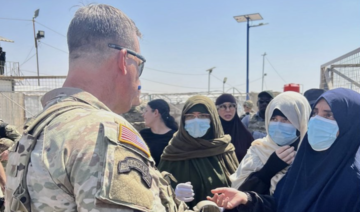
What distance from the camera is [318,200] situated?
1630 mm

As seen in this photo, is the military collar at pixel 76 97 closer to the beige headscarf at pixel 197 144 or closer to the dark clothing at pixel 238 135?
the beige headscarf at pixel 197 144

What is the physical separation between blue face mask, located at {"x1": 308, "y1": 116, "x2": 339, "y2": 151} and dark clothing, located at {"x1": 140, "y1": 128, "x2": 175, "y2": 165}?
7.26 feet

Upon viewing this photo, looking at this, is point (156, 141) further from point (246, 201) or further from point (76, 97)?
point (76, 97)

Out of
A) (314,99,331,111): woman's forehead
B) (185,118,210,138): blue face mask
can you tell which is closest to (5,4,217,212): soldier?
(314,99,331,111): woman's forehead

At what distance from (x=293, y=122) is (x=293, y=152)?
262 millimetres

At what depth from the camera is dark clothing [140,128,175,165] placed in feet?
12.1

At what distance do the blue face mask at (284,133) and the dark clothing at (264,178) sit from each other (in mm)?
183

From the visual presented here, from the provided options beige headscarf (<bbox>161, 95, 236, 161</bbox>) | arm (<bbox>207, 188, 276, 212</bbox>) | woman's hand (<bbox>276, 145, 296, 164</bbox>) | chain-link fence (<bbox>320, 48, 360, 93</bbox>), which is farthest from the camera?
chain-link fence (<bbox>320, 48, 360, 93</bbox>)

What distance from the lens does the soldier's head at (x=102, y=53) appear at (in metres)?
1.09

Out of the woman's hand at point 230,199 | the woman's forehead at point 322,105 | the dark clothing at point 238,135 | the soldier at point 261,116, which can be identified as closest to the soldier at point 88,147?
the woman's hand at point 230,199

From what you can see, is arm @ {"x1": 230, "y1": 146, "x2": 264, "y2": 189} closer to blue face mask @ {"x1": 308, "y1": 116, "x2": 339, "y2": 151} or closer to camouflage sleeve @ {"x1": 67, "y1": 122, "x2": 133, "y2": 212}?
blue face mask @ {"x1": 308, "y1": 116, "x2": 339, "y2": 151}

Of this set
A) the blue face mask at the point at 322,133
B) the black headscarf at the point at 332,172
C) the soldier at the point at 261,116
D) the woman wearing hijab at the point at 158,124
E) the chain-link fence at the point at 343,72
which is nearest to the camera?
the black headscarf at the point at 332,172

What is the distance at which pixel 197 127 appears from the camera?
2852 mm

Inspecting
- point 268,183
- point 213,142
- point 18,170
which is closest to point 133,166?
point 18,170
